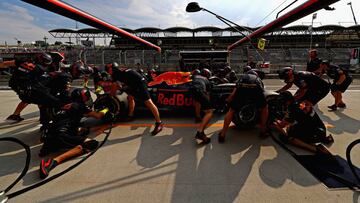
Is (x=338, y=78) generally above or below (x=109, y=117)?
above

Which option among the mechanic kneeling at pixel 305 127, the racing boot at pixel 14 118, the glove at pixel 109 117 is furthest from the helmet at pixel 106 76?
the mechanic kneeling at pixel 305 127

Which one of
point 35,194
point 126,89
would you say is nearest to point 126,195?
point 35,194

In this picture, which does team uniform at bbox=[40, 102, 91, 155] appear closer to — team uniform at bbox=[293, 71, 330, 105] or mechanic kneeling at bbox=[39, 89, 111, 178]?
mechanic kneeling at bbox=[39, 89, 111, 178]

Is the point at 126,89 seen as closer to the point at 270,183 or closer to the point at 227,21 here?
the point at 227,21

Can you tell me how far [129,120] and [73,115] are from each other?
158cm

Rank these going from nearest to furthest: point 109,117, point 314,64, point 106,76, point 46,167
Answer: point 46,167 < point 109,117 < point 106,76 < point 314,64

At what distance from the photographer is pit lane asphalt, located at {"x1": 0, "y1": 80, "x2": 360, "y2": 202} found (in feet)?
6.57

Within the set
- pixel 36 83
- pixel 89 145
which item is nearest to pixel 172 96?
pixel 89 145

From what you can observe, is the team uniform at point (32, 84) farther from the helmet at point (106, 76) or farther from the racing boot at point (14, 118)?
the helmet at point (106, 76)

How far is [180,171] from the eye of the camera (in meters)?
2.45

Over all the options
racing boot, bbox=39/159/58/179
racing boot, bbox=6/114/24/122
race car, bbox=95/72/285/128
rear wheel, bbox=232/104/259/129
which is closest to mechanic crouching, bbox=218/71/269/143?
rear wheel, bbox=232/104/259/129

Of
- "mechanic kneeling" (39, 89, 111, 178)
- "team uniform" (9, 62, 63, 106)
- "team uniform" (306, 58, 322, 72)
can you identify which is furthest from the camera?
"team uniform" (306, 58, 322, 72)

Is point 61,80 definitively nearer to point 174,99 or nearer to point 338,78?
point 174,99

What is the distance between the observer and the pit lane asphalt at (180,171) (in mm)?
2002
